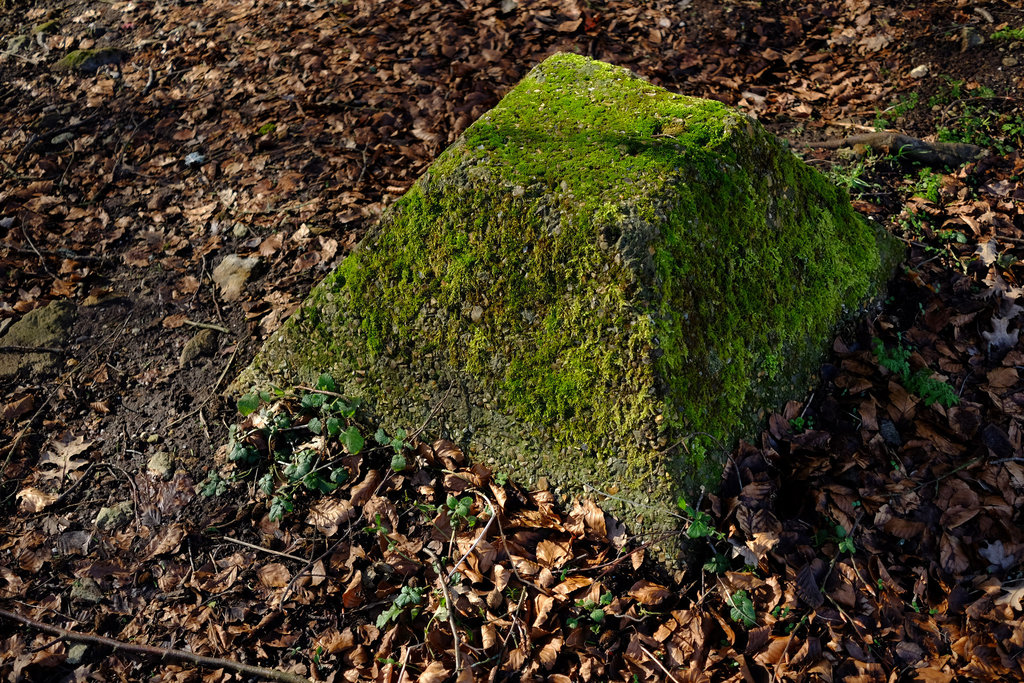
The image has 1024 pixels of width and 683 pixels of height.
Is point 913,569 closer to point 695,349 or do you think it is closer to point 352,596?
point 695,349

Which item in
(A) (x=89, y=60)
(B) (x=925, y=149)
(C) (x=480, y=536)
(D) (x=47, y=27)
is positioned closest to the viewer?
(C) (x=480, y=536)

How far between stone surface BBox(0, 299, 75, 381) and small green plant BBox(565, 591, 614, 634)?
3.27 m

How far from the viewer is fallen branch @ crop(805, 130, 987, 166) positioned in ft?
13.8

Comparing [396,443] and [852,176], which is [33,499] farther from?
[852,176]

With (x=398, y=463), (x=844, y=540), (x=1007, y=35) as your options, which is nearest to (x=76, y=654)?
(x=398, y=463)

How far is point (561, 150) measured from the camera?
288 cm

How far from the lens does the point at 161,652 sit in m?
2.60

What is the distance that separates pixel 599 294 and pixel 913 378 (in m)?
1.57

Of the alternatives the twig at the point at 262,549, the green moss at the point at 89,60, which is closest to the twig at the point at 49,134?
the green moss at the point at 89,60

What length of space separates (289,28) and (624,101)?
4.28m

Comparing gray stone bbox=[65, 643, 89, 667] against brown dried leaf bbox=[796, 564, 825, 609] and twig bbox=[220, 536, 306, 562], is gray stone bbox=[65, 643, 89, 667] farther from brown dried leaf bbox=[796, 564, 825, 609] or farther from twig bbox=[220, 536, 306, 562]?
brown dried leaf bbox=[796, 564, 825, 609]

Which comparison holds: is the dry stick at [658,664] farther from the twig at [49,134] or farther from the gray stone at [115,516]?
the twig at [49,134]

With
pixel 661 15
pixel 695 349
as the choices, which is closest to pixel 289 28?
pixel 661 15

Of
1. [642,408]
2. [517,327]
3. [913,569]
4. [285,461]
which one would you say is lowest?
[913,569]
